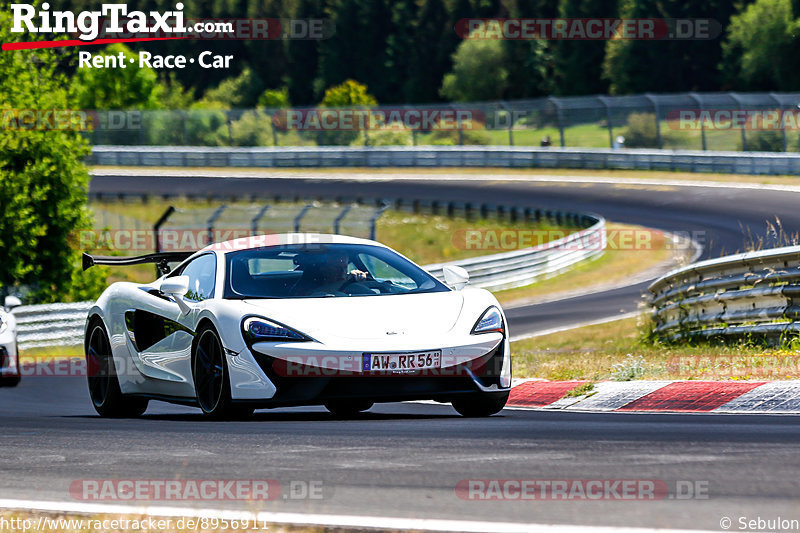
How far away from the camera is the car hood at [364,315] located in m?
8.05

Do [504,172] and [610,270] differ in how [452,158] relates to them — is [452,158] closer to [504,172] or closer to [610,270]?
[504,172]

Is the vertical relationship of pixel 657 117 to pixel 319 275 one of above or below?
above

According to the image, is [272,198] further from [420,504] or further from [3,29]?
[420,504]

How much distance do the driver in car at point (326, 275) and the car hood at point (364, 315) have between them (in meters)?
0.33

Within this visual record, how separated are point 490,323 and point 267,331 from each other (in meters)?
1.53

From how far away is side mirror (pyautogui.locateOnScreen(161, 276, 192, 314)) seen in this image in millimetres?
8742

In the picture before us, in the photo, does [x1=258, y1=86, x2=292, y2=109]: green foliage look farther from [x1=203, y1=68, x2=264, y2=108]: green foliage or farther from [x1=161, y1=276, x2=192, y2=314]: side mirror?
[x1=161, y1=276, x2=192, y2=314]: side mirror

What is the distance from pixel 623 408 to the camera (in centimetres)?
875

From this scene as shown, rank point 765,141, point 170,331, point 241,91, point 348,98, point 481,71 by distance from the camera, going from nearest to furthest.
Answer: point 170,331
point 765,141
point 348,98
point 481,71
point 241,91

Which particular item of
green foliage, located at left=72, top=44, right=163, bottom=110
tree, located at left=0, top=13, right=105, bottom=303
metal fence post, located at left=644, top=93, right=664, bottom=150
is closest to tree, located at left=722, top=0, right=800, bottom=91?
metal fence post, located at left=644, top=93, right=664, bottom=150

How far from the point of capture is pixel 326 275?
354 inches

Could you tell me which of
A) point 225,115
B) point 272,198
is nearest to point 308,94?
point 225,115

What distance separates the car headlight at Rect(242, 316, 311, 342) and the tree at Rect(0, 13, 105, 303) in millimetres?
19870

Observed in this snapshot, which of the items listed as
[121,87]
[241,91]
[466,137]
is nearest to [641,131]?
[466,137]
